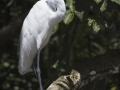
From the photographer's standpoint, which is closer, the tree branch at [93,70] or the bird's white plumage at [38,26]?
the bird's white plumage at [38,26]

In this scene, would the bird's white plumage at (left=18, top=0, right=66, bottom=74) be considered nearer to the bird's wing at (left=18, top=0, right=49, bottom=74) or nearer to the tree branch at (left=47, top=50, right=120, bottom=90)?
the bird's wing at (left=18, top=0, right=49, bottom=74)

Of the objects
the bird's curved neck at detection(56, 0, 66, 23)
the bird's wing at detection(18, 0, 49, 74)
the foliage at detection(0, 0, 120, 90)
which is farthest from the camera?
the foliage at detection(0, 0, 120, 90)

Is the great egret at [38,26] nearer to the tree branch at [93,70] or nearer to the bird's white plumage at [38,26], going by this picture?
the bird's white plumage at [38,26]

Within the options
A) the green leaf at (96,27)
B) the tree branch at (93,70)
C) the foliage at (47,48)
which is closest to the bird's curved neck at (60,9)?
the green leaf at (96,27)

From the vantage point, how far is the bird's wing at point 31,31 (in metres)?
2.38

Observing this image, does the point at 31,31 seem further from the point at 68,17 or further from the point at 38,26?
the point at 68,17

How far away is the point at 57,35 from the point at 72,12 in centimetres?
97

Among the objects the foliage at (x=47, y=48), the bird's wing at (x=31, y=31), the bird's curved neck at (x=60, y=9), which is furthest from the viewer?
the foliage at (x=47, y=48)

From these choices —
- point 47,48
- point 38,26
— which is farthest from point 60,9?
point 47,48

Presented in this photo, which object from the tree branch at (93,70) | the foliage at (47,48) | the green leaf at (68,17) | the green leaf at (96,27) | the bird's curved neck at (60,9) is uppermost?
the bird's curved neck at (60,9)

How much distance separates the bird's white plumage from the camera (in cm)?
232

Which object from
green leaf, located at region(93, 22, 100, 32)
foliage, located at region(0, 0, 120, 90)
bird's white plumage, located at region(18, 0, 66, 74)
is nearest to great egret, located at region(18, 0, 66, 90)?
bird's white plumage, located at region(18, 0, 66, 74)

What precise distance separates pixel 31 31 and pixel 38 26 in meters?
0.05

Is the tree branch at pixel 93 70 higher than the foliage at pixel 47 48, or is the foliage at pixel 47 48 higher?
the tree branch at pixel 93 70
